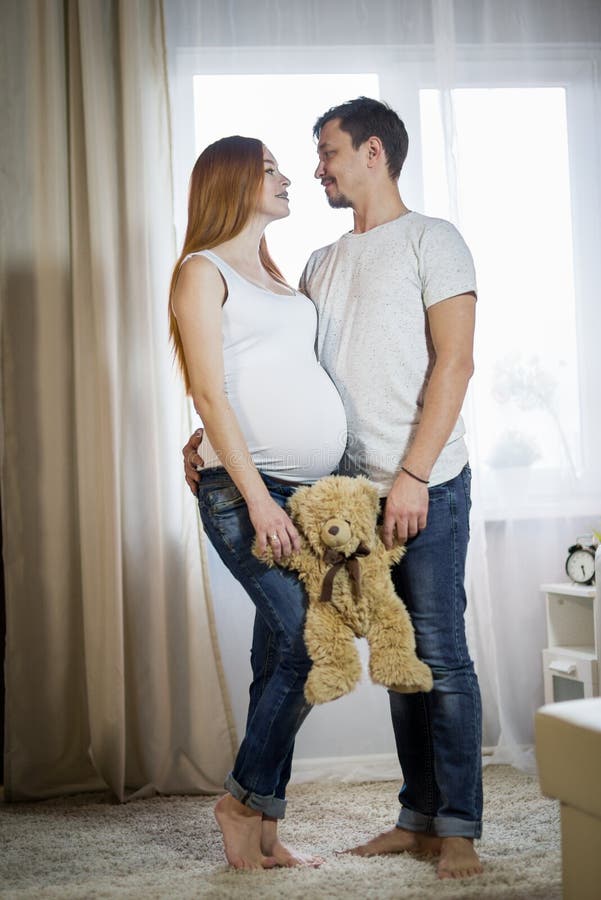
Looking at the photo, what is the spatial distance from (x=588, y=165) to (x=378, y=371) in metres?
1.32

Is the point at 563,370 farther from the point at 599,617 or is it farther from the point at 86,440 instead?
the point at 86,440

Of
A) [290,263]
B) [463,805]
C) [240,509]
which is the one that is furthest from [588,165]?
[463,805]

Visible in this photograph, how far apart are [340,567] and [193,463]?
41cm

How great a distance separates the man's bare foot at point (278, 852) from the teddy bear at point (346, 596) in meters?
0.35

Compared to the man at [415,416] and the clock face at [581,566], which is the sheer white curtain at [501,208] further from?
the man at [415,416]

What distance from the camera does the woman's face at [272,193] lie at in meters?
1.79

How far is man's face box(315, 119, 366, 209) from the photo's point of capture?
1.81 m

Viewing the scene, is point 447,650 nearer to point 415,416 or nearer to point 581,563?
point 415,416

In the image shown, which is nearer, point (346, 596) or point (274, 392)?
point (346, 596)

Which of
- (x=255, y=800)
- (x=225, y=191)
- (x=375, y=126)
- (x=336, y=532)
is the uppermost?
(x=375, y=126)

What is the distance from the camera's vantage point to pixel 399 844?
1768mm

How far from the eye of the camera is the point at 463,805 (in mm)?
1659

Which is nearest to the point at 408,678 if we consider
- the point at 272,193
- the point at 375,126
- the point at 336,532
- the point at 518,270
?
the point at 336,532

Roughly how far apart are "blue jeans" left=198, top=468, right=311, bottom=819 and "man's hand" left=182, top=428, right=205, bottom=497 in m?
0.06
